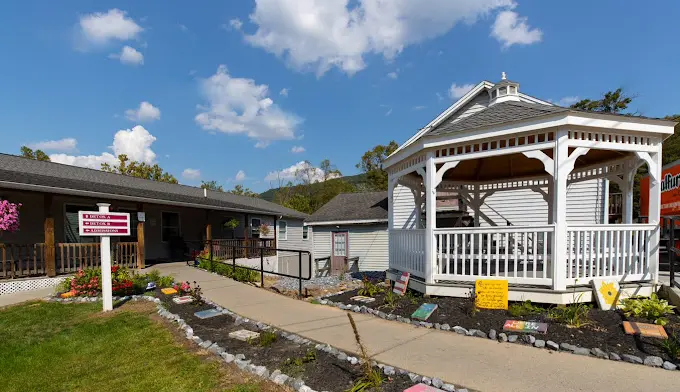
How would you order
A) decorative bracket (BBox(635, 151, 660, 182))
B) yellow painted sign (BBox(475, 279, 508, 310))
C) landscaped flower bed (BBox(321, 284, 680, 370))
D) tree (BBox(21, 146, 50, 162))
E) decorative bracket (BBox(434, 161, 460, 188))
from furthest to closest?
tree (BBox(21, 146, 50, 162)) < decorative bracket (BBox(434, 161, 460, 188)) < decorative bracket (BBox(635, 151, 660, 182)) < yellow painted sign (BBox(475, 279, 508, 310)) < landscaped flower bed (BBox(321, 284, 680, 370))

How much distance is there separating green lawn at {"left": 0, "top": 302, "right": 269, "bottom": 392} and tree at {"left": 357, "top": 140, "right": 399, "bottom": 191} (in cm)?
3149

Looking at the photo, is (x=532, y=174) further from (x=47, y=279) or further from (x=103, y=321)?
(x=47, y=279)

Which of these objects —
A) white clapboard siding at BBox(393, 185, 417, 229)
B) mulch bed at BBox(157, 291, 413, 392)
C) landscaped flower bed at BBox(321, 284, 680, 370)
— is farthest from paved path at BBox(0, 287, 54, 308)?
white clapboard siding at BBox(393, 185, 417, 229)

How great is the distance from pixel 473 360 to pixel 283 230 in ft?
60.7

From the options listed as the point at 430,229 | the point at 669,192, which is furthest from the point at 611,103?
the point at 430,229

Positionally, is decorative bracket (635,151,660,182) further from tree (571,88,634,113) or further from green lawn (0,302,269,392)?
tree (571,88,634,113)

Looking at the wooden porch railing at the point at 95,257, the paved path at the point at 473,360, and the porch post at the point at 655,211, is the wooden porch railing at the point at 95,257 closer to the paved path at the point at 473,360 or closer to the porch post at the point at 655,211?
the paved path at the point at 473,360

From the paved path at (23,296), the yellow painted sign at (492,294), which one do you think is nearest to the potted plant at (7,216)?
the paved path at (23,296)

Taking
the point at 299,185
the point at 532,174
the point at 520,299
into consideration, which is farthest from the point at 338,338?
the point at 299,185

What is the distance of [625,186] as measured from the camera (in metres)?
6.23

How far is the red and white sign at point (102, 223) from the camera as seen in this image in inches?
227

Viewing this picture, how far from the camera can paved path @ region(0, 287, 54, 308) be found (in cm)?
704

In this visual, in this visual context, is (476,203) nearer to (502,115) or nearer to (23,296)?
(502,115)

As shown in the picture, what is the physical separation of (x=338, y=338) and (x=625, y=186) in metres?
5.99
